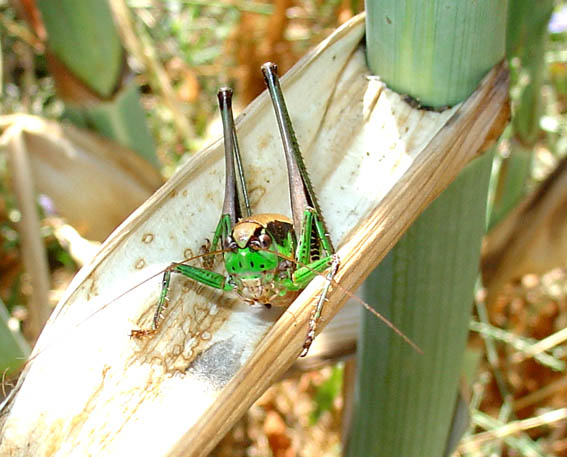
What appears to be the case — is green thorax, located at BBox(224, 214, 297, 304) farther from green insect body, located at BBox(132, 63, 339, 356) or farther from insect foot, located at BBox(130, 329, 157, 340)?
insect foot, located at BBox(130, 329, 157, 340)

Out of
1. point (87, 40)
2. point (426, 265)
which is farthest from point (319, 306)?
point (87, 40)

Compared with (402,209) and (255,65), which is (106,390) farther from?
(255,65)

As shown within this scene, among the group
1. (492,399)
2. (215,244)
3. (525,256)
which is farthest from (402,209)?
(492,399)

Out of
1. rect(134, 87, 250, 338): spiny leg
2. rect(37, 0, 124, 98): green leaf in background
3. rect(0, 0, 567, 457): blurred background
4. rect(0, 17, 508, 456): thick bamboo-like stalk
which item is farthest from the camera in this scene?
rect(0, 0, 567, 457): blurred background

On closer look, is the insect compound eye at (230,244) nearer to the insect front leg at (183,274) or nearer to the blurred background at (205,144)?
the insect front leg at (183,274)

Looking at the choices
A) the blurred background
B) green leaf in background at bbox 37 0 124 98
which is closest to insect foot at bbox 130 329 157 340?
the blurred background
